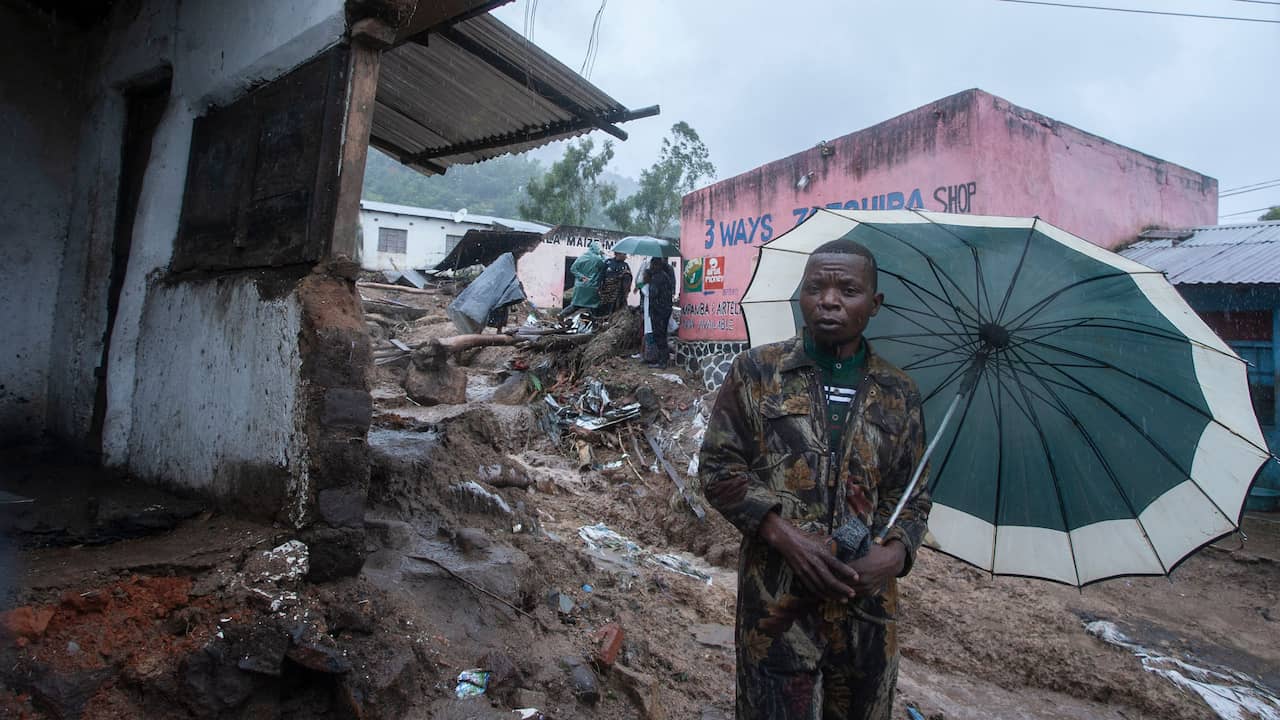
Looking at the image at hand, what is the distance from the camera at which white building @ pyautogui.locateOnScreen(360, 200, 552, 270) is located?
25.0m

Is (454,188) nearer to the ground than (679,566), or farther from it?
farther from it

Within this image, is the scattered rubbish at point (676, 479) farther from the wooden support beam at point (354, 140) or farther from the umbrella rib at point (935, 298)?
the wooden support beam at point (354, 140)

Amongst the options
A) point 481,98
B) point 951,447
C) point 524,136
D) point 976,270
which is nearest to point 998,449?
point 951,447

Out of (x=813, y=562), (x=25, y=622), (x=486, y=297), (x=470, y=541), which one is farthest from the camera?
(x=486, y=297)

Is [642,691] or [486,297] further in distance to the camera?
[486,297]

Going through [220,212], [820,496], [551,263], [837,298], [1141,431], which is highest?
[551,263]

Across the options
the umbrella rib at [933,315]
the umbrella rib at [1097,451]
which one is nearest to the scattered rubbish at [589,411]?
the umbrella rib at [933,315]

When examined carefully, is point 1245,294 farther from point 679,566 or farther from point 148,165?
point 148,165

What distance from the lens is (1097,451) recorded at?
2.27 meters

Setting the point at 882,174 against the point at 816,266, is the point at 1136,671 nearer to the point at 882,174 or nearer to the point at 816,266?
the point at 816,266

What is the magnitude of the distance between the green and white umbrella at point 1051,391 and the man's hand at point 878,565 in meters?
0.49

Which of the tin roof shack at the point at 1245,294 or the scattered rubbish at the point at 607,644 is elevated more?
the tin roof shack at the point at 1245,294

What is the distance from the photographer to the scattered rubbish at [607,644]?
3.27m

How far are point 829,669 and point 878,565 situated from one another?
355mm
